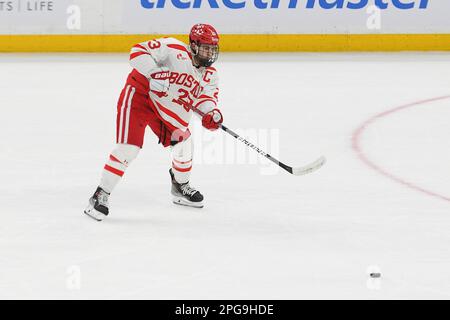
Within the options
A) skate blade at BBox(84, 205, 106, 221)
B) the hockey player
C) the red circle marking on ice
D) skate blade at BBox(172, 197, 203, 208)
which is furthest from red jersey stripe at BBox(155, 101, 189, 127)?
the red circle marking on ice

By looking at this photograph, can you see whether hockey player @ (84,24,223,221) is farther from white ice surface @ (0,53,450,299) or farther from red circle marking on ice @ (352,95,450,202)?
red circle marking on ice @ (352,95,450,202)

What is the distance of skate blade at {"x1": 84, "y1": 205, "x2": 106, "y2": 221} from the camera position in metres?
4.99

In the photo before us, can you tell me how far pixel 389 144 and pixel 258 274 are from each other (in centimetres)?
296

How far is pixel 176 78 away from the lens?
16.5 feet

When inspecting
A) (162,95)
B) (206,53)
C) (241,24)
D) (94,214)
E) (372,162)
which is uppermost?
(241,24)

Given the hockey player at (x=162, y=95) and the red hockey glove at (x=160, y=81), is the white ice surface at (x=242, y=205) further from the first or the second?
the red hockey glove at (x=160, y=81)

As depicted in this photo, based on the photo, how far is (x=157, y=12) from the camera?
1112 centimetres

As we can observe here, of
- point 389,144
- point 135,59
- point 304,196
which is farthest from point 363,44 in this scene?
point 135,59

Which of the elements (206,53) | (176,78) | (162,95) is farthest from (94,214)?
(206,53)

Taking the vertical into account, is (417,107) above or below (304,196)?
above

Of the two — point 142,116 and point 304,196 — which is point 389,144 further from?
point 142,116

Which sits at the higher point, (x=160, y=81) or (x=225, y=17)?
(x=225, y=17)

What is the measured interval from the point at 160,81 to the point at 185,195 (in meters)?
0.70

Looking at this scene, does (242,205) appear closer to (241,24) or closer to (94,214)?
(94,214)
